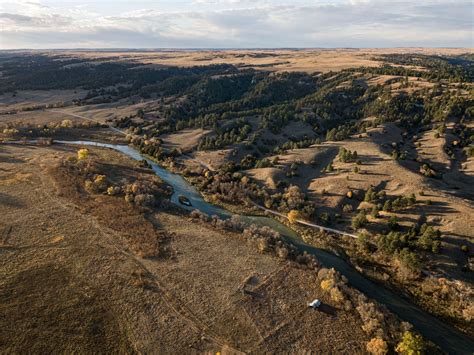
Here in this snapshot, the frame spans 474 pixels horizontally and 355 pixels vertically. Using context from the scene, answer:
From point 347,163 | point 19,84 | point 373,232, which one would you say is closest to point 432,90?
point 347,163

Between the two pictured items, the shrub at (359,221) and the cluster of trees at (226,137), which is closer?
the shrub at (359,221)

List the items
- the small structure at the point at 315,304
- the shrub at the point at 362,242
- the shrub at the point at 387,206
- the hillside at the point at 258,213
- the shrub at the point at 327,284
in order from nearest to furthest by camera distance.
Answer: the hillside at the point at 258,213 → the small structure at the point at 315,304 → the shrub at the point at 327,284 → the shrub at the point at 362,242 → the shrub at the point at 387,206

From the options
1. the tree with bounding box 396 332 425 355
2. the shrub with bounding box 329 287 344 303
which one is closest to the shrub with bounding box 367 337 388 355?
the tree with bounding box 396 332 425 355

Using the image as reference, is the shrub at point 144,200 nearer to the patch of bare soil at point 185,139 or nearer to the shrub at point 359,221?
the patch of bare soil at point 185,139

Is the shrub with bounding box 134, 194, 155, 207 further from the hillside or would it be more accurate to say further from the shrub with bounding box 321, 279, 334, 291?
the shrub with bounding box 321, 279, 334, 291

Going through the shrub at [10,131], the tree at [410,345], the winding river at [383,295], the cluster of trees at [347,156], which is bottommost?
the winding river at [383,295]

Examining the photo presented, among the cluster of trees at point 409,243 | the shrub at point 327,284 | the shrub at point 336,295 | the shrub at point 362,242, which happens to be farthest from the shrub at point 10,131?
the cluster of trees at point 409,243

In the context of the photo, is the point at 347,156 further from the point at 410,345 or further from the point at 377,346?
the point at 377,346

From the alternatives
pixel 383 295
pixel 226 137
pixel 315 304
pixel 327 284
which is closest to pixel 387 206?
pixel 383 295
